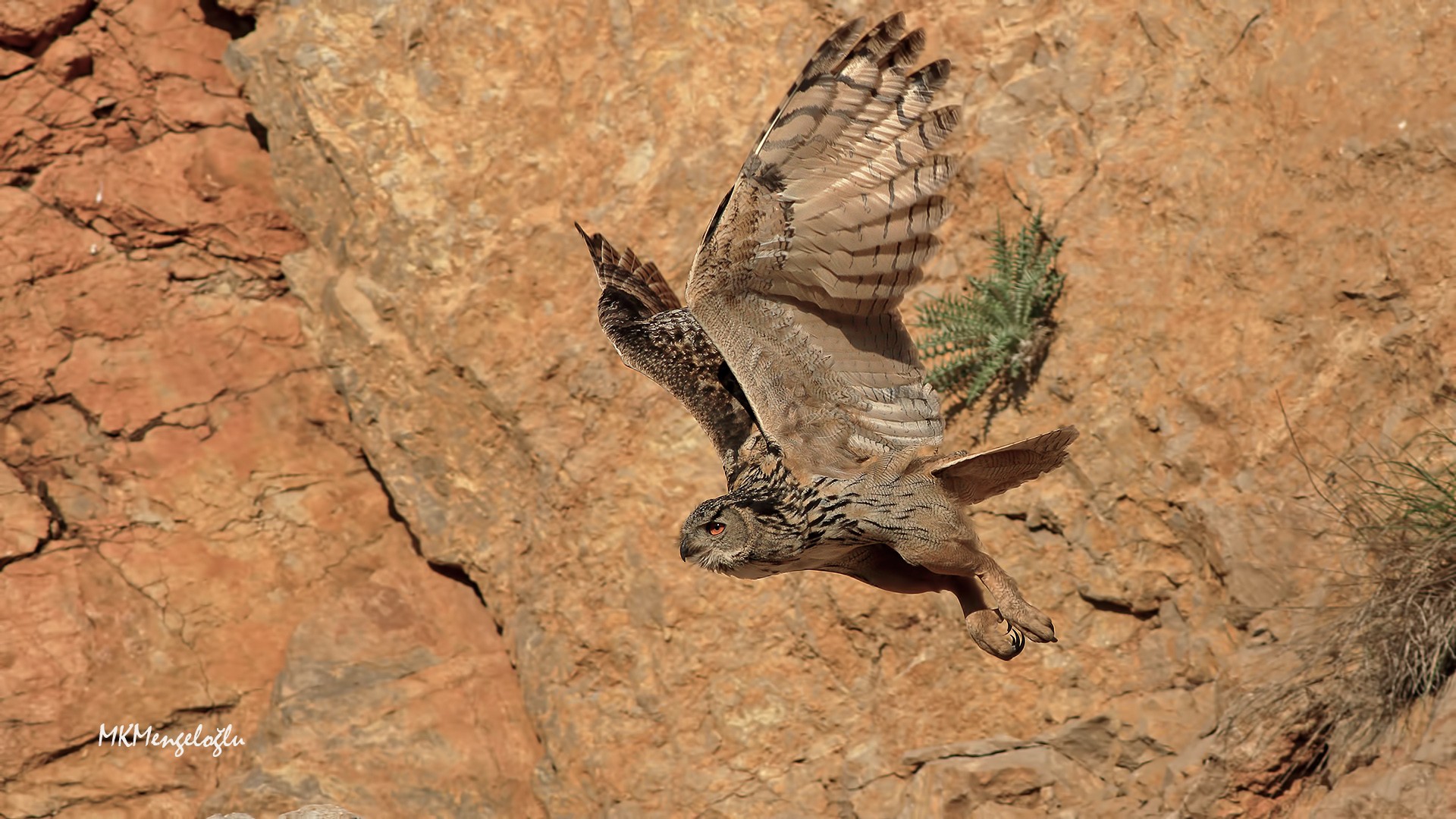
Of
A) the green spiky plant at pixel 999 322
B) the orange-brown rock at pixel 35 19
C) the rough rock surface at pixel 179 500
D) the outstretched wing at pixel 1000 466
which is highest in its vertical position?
the outstretched wing at pixel 1000 466

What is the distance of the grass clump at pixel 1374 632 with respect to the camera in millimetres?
4371

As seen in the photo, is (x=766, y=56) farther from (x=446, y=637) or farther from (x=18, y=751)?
(x=18, y=751)

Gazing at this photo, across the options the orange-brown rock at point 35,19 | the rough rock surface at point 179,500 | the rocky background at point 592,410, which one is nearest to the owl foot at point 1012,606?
the rocky background at point 592,410

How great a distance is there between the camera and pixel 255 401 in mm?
7402

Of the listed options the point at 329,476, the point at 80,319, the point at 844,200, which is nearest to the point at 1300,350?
the point at 844,200

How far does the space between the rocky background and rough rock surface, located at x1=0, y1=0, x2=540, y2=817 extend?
23mm

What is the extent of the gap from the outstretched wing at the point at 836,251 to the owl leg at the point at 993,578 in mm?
381

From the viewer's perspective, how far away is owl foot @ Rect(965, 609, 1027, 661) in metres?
3.91

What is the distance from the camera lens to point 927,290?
5879 millimetres

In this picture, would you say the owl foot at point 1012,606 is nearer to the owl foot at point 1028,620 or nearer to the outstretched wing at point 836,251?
the owl foot at point 1028,620

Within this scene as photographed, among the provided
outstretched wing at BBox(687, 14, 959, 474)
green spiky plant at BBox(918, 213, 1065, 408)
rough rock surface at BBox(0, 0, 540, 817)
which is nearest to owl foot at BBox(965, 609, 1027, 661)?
outstretched wing at BBox(687, 14, 959, 474)

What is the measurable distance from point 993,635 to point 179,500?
5.13 meters

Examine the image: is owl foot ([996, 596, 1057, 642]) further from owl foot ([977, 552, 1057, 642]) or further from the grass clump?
the grass clump

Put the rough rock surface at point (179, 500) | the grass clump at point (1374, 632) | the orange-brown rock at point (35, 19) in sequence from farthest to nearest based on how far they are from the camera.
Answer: the orange-brown rock at point (35, 19)
the rough rock surface at point (179, 500)
the grass clump at point (1374, 632)
